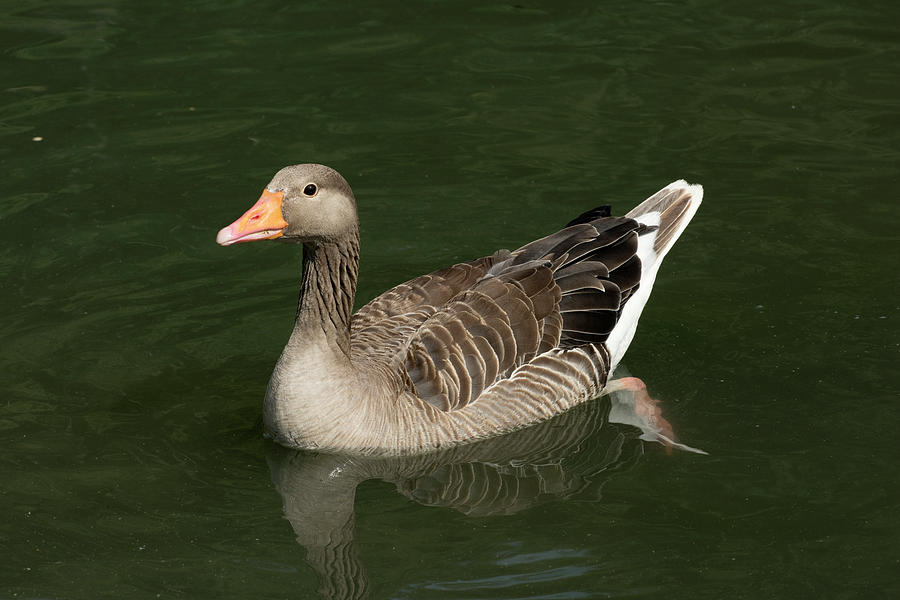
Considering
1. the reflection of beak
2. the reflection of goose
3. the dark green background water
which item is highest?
the reflection of beak

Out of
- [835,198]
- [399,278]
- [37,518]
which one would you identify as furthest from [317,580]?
[835,198]

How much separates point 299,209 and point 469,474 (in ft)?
6.77

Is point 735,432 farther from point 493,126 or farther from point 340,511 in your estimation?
point 493,126

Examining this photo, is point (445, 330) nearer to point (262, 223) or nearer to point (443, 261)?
point (262, 223)

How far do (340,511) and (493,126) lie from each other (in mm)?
6216

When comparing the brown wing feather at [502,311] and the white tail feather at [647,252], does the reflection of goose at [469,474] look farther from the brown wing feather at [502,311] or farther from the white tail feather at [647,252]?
the white tail feather at [647,252]

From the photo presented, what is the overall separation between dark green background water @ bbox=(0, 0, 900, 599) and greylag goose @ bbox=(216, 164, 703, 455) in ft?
1.49

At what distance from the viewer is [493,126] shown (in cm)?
1342

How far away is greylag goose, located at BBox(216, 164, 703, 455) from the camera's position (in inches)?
327

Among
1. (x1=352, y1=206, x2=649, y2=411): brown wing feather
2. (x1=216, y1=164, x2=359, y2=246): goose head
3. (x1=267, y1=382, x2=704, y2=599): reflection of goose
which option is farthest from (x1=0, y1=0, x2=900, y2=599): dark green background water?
(x1=216, y1=164, x2=359, y2=246): goose head

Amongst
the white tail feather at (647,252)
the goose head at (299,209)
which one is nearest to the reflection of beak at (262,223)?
the goose head at (299,209)

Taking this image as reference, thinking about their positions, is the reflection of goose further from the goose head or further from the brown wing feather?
the goose head

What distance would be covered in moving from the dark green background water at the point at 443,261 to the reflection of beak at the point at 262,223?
161 cm

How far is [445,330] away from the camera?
8.84 metres
